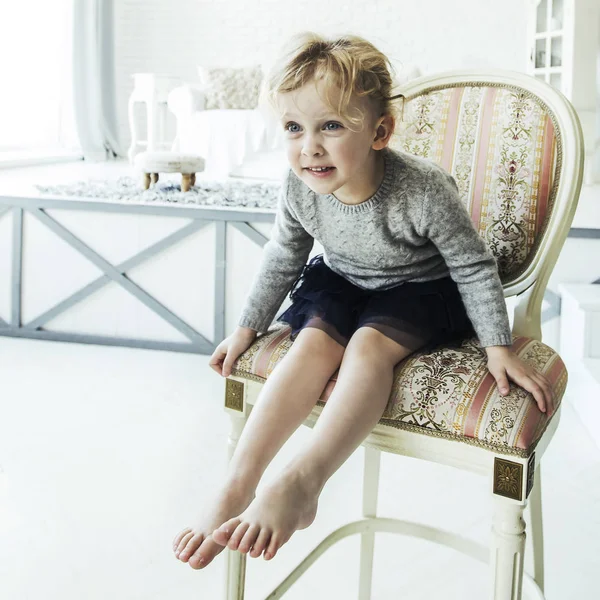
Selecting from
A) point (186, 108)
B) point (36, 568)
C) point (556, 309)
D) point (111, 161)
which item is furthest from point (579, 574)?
point (111, 161)

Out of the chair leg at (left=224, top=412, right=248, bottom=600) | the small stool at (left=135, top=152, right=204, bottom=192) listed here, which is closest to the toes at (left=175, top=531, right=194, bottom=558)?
the chair leg at (left=224, top=412, right=248, bottom=600)

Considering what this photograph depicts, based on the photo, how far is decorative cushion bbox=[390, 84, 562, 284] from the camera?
1159mm

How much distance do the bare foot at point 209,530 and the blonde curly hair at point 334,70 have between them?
448 millimetres

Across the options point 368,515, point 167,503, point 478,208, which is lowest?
point 167,503

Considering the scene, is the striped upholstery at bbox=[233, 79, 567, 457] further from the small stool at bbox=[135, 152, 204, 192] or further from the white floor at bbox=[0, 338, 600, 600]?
the small stool at bbox=[135, 152, 204, 192]

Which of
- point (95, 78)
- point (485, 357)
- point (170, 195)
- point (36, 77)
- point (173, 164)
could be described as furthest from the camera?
point (95, 78)

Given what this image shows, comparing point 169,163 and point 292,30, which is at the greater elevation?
point 292,30

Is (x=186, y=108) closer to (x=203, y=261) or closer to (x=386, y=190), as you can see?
(x=203, y=261)

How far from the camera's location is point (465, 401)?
0.91 m

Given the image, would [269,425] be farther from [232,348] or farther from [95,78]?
[95,78]

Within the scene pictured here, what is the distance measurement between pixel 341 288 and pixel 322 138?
247 millimetres

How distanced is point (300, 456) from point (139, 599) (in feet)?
1.92

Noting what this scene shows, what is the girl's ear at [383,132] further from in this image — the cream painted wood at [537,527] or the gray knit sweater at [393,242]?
the cream painted wood at [537,527]

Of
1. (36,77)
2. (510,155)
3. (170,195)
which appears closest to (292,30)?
(36,77)
